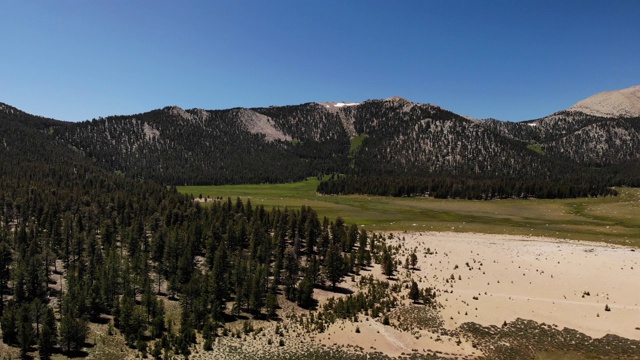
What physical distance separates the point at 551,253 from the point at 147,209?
327ft

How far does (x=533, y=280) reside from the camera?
208 ft

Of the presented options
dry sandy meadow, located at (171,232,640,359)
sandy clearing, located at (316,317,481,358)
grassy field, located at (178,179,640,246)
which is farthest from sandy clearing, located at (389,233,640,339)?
grassy field, located at (178,179,640,246)

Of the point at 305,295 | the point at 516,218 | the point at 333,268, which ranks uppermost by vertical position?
the point at 516,218

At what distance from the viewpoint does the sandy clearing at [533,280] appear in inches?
1870

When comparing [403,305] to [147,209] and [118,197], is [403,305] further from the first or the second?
[118,197]

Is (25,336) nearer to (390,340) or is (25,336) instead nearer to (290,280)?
(290,280)

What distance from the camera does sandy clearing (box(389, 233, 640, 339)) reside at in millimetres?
47500

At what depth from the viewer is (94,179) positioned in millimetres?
170500

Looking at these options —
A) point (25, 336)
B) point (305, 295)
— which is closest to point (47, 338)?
point (25, 336)

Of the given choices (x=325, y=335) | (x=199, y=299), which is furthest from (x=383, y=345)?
(x=199, y=299)

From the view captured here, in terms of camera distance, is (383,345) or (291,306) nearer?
(383,345)

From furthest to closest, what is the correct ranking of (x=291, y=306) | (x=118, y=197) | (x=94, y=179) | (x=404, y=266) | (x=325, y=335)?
(x=94, y=179) → (x=118, y=197) → (x=404, y=266) → (x=291, y=306) → (x=325, y=335)

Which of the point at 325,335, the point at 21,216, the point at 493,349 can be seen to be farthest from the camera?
the point at 21,216

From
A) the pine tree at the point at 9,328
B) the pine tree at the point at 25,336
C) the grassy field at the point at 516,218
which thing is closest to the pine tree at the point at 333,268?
the pine tree at the point at 25,336
